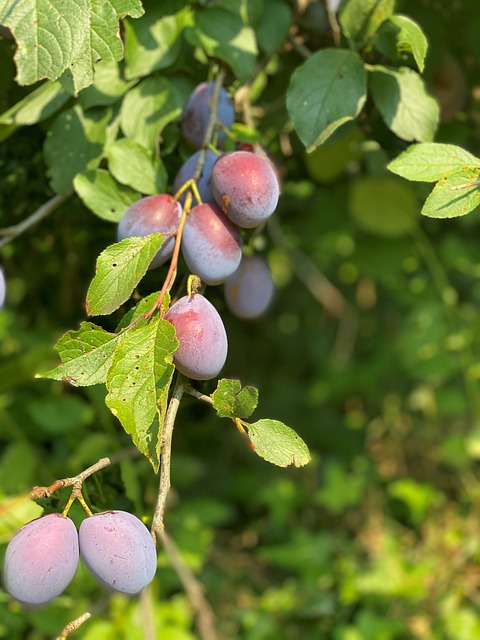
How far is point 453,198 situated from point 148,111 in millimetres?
309

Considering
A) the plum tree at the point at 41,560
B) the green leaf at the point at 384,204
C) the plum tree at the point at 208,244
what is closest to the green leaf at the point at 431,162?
the plum tree at the point at 208,244

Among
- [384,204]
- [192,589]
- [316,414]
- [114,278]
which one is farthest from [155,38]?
[316,414]

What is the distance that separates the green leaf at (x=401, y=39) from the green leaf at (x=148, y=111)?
195 millimetres

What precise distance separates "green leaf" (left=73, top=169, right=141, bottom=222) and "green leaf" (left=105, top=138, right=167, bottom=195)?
0.01 m

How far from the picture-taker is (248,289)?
0.75 m

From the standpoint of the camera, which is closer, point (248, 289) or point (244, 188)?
point (244, 188)

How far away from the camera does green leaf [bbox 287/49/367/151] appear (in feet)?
2.18

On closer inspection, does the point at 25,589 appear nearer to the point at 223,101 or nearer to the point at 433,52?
the point at 223,101

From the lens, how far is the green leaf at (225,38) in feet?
2.36

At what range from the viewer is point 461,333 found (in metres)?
1.34

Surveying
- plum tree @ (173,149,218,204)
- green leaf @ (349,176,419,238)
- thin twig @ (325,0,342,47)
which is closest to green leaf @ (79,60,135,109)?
plum tree @ (173,149,218,204)

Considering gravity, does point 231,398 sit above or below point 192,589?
above

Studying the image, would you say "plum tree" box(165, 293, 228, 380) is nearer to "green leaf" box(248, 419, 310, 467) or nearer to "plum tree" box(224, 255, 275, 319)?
"green leaf" box(248, 419, 310, 467)

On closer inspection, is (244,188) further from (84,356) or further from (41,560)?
(41,560)
